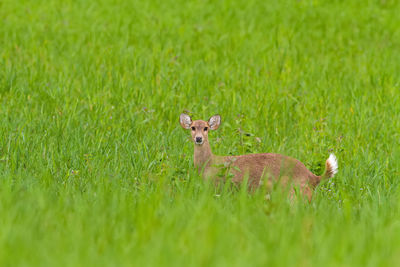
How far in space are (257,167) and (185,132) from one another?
6.02 ft

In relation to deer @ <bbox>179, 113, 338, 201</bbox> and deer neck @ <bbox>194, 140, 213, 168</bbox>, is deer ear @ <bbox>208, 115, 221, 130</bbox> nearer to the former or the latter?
deer @ <bbox>179, 113, 338, 201</bbox>

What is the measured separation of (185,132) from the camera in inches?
315

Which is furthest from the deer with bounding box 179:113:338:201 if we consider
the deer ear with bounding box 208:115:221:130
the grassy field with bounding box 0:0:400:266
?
the grassy field with bounding box 0:0:400:266

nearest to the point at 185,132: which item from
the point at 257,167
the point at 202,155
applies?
the point at 202,155

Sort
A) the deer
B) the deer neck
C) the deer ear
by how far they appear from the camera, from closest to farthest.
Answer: the deer < the deer neck < the deer ear

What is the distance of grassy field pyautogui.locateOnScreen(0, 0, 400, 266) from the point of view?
399 cm

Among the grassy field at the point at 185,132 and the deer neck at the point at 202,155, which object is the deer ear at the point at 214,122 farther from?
the grassy field at the point at 185,132

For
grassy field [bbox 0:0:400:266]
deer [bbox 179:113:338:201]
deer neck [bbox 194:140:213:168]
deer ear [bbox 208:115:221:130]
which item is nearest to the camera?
grassy field [bbox 0:0:400:266]

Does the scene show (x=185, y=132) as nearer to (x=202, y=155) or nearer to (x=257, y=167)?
(x=202, y=155)

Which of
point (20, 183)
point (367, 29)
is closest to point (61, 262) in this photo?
point (20, 183)

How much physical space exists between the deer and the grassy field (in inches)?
8.9

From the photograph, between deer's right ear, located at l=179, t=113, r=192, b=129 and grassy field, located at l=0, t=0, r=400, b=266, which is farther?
deer's right ear, located at l=179, t=113, r=192, b=129

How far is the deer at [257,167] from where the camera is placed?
6059 mm

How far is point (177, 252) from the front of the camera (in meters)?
3.73
